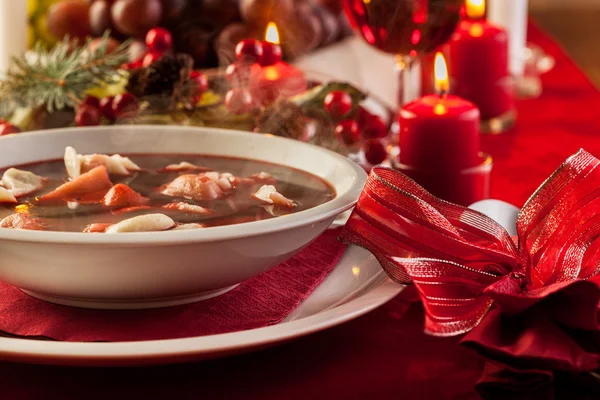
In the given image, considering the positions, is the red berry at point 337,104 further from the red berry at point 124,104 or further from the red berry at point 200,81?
the red berry at point 124,104

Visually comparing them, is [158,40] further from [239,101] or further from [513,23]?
[513,23]

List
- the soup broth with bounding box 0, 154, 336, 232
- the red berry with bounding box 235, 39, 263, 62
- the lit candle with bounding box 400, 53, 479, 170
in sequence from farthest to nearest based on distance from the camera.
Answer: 1. the red berry with bounding box 235, 39, 263, 62
2. the lit candle with bounding box 400, 53, 479, 170
3. the soup broth with bounding box 0, 154, 336, 232

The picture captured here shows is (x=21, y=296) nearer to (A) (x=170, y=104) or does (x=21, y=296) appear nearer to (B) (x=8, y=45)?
(A) (x=170, y=104)

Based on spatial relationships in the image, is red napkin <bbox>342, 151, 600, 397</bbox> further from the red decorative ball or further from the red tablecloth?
the red decorative ball

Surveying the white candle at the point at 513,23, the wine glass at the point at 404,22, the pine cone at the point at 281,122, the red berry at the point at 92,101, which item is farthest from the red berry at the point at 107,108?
the white candle at the point at 513,23

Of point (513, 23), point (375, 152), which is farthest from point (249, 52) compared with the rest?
point (513, 23)

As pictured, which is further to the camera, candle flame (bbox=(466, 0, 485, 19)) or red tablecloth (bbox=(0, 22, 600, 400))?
candle flame (bbox=(466, 0, 485, 19))

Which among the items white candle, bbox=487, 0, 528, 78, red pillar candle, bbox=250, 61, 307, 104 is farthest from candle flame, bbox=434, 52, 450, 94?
white candle, bbox=487, 0, 528, 78
